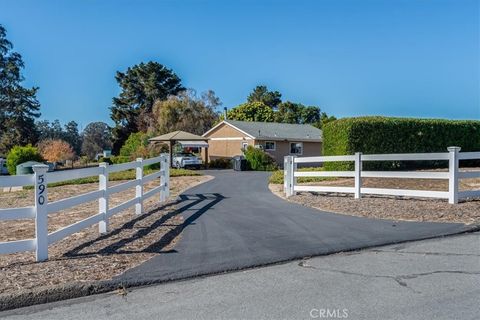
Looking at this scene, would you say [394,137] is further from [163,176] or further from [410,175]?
[163,176]

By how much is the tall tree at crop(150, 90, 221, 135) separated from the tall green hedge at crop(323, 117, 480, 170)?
102ft

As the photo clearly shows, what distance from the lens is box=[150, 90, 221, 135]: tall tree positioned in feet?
174

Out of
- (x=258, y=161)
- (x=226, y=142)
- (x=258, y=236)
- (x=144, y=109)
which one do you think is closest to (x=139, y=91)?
(x=144, y=109)

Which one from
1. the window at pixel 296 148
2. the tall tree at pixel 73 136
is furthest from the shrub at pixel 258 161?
the tall tree at pixel 73 136

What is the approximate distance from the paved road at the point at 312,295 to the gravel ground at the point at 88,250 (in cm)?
64

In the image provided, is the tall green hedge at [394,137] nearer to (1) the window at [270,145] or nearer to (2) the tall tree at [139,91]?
(1) the window at [270,145]

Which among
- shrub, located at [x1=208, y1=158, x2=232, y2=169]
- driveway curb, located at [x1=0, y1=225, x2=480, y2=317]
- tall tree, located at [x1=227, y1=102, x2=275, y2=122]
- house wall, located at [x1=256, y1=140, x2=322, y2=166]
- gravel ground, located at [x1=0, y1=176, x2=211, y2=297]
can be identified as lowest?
driveway curb, located at [x1=0, y1=225, x2=480, y2=317]

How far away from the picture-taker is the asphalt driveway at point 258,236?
20.3 feet

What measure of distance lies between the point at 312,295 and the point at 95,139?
10267cm

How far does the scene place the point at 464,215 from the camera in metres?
9.66

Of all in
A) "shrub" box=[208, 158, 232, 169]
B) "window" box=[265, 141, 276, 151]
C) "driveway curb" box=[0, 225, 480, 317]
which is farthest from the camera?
"window" box=[265, 141, 276, 151]

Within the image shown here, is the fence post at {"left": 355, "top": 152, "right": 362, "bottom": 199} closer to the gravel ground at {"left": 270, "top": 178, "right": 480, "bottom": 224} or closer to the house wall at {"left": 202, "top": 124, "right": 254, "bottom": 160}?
the gravel ground at {"left": 270, "top": 178, "right": 480, "bottom": 224}

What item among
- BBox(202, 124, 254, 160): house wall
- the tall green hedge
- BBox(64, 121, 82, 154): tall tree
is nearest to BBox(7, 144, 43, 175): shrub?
BBox(202, 124, 254, 160): house wall

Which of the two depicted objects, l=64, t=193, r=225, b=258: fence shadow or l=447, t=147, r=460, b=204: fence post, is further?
l=447, t=147, r=460, b=204: fence post
